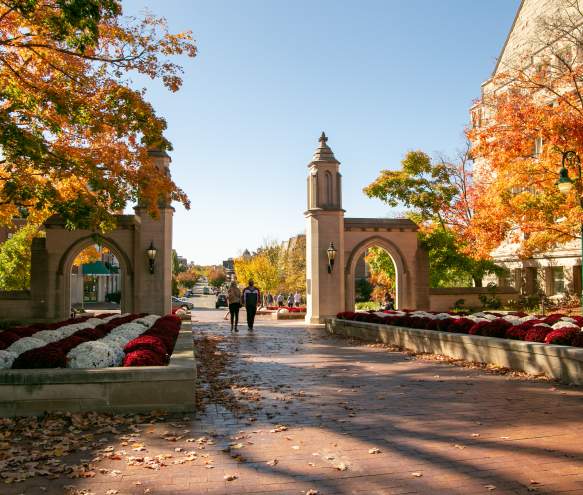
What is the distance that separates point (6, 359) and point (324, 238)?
16.8 meters

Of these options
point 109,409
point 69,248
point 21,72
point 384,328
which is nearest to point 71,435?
point 109,409

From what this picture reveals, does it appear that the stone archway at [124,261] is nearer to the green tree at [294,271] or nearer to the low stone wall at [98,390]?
the low stone wall at [98,390]

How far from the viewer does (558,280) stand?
31.6 meters

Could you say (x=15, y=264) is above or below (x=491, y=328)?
above

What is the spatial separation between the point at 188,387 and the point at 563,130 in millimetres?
13240

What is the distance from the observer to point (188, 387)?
23.1 ft

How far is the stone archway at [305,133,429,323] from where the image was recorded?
2333 centimetres

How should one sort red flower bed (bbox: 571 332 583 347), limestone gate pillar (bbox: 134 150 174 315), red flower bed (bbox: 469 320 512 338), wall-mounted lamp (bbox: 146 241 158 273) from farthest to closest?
limestone gate pillar (bbox: 134 150 174 315) < wall-mounted lamp (bbox: 146 241 158 273) < red flower bed (bbox: 469 320 512 338) < red flower bed (bbox: 571 332 583 347)

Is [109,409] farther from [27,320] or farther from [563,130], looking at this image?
[27,320]

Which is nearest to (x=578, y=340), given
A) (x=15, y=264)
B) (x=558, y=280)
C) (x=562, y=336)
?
(x=562, y=336)

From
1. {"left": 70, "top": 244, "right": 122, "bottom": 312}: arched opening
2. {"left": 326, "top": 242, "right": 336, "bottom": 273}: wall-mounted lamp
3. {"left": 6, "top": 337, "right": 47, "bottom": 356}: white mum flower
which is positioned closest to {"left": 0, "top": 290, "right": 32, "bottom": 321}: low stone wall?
{"left": 326, "top": 242, "right": 336, "bottom": 273}: wall-mounted lamp

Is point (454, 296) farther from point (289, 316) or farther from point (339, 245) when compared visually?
point (289, 316)

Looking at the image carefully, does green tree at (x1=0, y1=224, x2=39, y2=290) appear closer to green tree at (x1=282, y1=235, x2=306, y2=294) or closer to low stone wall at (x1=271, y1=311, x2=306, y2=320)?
low stone wall at (x1=271, y1=311, x2=306, y2=320)

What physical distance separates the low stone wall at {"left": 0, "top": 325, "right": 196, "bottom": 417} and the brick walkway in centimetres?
46
